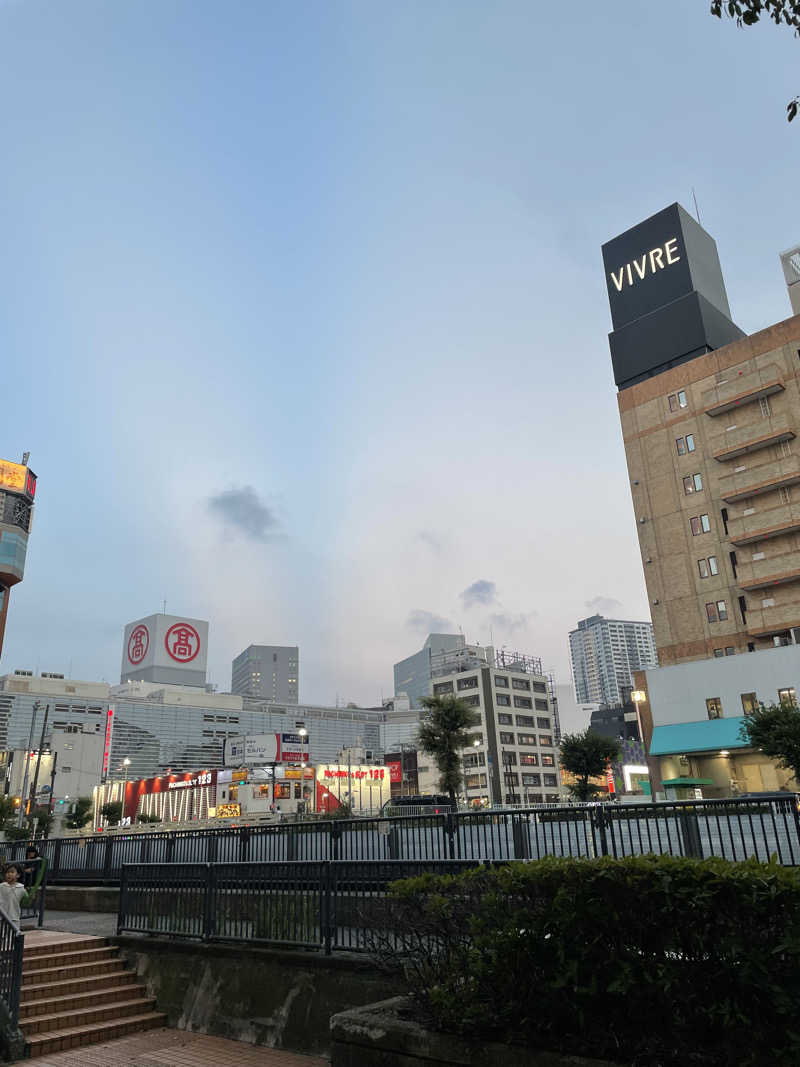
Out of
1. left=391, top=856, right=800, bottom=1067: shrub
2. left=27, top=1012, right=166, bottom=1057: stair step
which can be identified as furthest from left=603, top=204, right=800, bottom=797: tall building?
left=391, top=856, right=800, bottom=1067: shrub

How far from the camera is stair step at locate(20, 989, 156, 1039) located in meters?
10.6

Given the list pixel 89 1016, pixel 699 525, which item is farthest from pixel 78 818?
pixel 89 1016

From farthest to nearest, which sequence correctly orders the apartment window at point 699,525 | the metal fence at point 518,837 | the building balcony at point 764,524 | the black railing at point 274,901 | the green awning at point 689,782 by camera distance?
the apartment window at point 699,525
the building balcony at point 764,524
the green awning at point 689,782
the metal fence at point 518,837
the black railing at point 274,901

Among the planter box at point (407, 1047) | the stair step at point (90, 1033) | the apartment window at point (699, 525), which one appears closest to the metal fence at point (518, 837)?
the planter box at point (407, 1047)

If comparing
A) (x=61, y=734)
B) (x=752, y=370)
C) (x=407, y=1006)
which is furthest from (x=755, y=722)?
(x=61, y=734)

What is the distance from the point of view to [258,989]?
1003 cm

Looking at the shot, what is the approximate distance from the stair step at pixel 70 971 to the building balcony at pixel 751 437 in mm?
58203

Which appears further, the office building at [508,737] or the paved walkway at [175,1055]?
the office building at [508,737]

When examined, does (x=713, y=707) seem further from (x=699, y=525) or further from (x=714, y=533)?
(x=699, y=525)

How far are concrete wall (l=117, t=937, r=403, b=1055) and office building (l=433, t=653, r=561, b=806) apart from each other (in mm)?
96268

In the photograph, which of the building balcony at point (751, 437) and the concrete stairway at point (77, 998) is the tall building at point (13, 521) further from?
the concrete stairway at point (77, 998)

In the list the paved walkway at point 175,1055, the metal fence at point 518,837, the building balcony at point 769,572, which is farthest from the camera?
the building balcony at point 769,572

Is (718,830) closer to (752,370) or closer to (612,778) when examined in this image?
(752,370)

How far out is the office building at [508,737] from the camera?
107250mm
